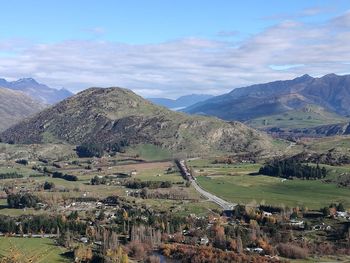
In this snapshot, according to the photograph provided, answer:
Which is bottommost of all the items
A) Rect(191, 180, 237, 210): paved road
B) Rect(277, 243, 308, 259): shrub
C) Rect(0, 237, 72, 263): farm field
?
Rect(277, 243, 308, 259): shrub

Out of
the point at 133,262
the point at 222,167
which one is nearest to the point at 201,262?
the point at 133,262

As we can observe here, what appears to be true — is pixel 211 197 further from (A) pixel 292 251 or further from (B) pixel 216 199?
(A) pixel 292 251

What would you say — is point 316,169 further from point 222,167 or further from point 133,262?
point 133,262

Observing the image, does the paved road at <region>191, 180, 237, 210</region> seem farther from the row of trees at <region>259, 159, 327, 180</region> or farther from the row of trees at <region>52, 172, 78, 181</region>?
the row of trees at <region>52, 172, 78, 181</region>

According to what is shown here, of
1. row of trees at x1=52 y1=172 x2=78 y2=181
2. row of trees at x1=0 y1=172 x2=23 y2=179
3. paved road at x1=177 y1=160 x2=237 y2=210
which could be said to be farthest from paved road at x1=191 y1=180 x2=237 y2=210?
row of trees at x1=0 y1=172 x2=23 y2=179

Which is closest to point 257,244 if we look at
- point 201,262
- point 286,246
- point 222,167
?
point 286,246

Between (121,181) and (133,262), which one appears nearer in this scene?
(133,262)

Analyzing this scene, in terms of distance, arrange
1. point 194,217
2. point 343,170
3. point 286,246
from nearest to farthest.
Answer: point 286,246 < point 194,217 < point 343,170

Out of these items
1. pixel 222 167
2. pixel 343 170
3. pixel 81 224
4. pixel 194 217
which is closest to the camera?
pixel 81 224
